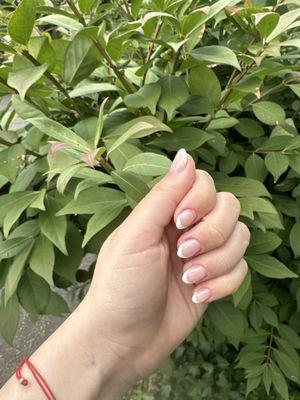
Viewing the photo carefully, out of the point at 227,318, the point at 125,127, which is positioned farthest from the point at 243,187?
the point at 227,318

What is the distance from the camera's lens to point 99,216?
3.09 feet

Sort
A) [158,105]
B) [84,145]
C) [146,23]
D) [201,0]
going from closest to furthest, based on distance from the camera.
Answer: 1. [84,145]
2. [146,23]
3. [158,105]
4. [201,0]

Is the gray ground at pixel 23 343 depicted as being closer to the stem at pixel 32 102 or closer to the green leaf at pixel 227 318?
the green leaf at pixel 227 318

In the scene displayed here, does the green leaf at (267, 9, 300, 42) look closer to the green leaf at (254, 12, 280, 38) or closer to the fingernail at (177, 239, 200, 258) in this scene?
the green leaf at (254, 12, 280, 38)

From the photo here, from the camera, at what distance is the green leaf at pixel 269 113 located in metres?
1.16

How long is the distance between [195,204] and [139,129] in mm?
201

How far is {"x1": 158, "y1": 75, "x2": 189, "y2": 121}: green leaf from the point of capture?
0.98 metres

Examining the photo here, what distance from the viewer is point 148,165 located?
A: 86 centimetres

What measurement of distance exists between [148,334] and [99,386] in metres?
0.17

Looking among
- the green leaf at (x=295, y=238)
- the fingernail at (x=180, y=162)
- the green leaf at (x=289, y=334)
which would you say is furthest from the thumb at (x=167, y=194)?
the green leaf at (x=289, y=334)

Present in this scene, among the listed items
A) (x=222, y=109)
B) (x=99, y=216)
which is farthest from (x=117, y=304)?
(x=222, y=109)

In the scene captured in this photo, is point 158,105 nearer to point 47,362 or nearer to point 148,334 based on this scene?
point 148,334

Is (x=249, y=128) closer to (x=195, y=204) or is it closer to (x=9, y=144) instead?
(x=195, y=204)

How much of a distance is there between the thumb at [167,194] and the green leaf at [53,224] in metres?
0.16
